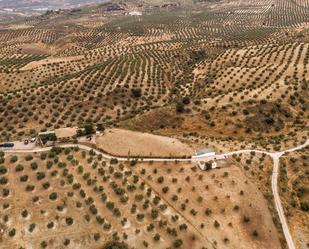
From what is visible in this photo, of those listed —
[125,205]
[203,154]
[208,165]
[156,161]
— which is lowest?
[125,205]

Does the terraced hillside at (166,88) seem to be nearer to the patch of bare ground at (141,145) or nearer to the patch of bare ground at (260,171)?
the patch of bare ground at (141,145)

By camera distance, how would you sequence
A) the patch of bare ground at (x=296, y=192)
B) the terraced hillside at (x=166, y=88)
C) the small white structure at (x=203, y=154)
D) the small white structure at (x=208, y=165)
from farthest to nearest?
1. the terraced hillside at (x=166, y=88)
2. the small white structure at (x=203, y=154)
3. the small white structure at (x=208, y=165)
4. the patch of bare ground at (x=296, y=192)

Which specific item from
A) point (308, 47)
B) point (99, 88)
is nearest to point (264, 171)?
point (99, 88)

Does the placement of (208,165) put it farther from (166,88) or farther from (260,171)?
(166,88)

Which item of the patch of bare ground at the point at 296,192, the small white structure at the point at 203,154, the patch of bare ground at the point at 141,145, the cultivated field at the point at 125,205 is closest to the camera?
the cultivated field at the point at 125,205

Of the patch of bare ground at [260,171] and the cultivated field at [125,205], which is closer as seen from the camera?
the cultivated field at [125,205]

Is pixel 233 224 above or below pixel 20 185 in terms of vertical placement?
below

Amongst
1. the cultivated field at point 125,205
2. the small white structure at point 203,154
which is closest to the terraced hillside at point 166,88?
the small white structure at point 203,154

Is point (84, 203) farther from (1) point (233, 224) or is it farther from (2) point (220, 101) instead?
(2) point (220, 101)

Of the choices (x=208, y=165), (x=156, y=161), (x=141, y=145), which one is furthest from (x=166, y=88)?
(x=208, y=165)

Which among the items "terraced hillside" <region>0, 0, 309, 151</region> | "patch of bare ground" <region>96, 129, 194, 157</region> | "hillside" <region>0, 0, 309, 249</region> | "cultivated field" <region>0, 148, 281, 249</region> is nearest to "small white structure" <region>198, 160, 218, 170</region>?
"hillside" <region>0, 0, 309, 249</region>

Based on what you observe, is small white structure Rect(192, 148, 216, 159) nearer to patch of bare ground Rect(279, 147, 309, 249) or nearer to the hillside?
the hillside
